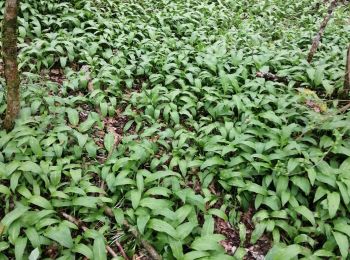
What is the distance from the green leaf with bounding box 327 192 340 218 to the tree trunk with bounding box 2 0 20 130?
3914mm

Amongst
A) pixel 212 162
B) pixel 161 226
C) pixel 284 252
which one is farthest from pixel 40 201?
pixel 284 252

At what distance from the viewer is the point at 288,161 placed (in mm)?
4309

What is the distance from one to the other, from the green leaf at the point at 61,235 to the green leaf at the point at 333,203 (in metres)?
2.71

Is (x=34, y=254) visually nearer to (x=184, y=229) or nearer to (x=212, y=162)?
(x=184, y=229)

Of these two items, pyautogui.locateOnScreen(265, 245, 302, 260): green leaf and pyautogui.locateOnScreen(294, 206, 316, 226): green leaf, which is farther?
pyautogui.locateOnScreen(294, 206, 316, 226): green leaf

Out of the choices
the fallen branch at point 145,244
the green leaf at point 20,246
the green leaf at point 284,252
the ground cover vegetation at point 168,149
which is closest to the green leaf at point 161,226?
the ground cover vegetation at point 168,149

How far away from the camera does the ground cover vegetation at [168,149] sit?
364 cm

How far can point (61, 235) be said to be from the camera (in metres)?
3.40

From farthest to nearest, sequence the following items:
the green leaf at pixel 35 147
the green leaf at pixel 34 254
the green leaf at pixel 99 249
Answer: the green leaf at pixel 35 147
the green leaf at pixel 99 249
the green leaf at pixel 34 254

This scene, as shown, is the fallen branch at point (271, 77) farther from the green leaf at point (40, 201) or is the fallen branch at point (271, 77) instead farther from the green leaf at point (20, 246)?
the green leaf at point (20, 246)

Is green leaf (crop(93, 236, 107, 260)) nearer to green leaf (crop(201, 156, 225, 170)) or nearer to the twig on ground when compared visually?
the twig on ground

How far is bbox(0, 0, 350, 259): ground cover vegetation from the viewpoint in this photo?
364cm

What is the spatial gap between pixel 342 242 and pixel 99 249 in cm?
243

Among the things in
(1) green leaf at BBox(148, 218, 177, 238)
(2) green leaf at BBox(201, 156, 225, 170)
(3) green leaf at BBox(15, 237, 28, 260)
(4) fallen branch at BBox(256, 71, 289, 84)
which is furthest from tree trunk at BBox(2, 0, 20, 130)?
(4) fallen branch at BBox(256, 71, 289, 84)
